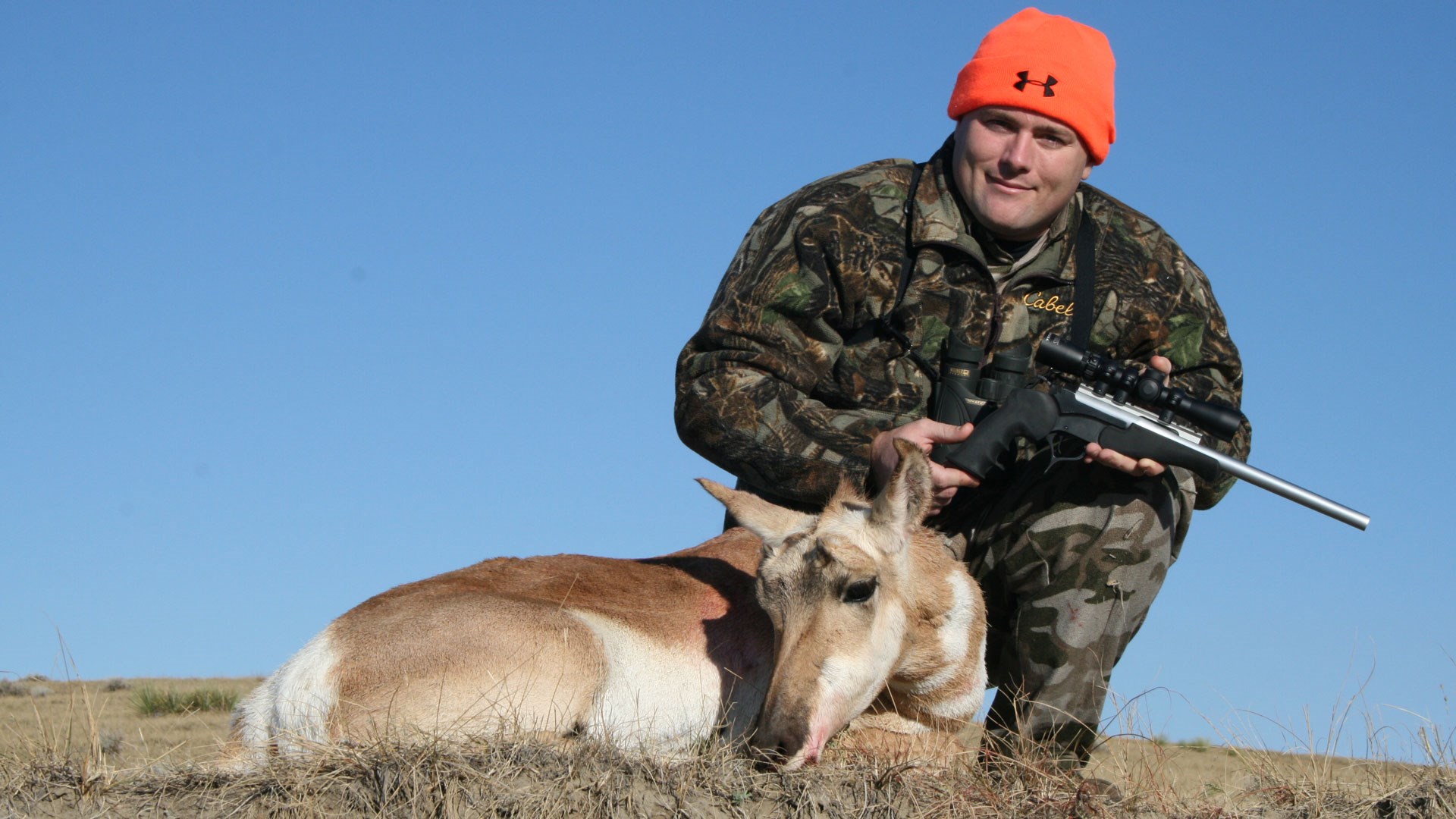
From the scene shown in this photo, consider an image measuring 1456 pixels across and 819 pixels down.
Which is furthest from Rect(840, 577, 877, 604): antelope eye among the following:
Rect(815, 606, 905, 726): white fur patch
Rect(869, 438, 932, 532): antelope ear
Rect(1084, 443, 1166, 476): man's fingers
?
Rect(1084, 443, 1166, 476): man's fingers

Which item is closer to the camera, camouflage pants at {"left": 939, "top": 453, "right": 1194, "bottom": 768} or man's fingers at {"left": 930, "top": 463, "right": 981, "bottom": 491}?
man's fingers at {"left": 930, "top": 463, "right": 981, "bottom": 491}

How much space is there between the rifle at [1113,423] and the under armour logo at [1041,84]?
1.43 metres

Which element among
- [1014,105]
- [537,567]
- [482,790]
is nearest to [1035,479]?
[1014,105]

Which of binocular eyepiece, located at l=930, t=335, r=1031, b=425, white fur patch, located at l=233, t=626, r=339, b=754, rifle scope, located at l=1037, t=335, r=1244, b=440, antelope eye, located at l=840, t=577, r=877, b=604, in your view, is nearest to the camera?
white fur patch, located at l=233, t=626, r=339, b=754

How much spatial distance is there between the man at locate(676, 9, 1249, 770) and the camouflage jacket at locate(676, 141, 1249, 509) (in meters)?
0.01

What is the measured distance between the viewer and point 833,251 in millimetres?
6895

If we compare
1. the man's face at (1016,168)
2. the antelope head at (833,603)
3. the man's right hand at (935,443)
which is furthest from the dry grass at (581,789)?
the man's face at (1016,168)

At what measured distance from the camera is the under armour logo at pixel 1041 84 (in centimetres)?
686

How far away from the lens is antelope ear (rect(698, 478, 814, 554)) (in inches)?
228

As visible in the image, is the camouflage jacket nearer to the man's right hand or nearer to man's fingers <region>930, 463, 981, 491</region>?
the man's right hand

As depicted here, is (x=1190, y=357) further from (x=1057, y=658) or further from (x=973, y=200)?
(x=1057, y=658)

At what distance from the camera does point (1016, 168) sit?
6.79m

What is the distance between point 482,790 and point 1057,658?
289 centimetres

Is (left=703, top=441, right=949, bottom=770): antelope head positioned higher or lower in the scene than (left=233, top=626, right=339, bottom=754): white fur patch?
higher
